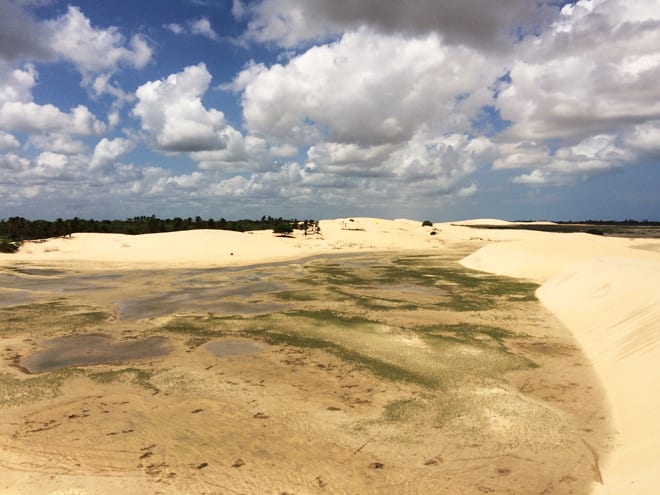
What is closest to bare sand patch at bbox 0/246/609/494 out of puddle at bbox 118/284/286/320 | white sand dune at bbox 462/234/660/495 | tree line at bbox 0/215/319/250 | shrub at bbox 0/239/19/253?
white sand dune at bbox 462/234/660/495

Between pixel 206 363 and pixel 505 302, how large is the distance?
50.8 feet

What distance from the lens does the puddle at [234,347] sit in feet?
42.8

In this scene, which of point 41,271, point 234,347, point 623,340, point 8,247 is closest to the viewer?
point 623,340

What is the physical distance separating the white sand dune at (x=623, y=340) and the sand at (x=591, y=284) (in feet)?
0.08

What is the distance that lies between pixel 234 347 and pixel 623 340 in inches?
488

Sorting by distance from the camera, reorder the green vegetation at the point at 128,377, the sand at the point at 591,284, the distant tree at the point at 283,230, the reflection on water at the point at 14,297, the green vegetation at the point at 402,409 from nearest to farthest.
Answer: the sand at the point at 591,284, the green vegetation at the point at 402,409, the green vegetation at the point at 128,377, the reflection on water at the point at 14,297, the distant tree at the point at 283,230

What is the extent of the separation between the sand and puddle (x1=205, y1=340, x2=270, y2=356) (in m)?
9.55

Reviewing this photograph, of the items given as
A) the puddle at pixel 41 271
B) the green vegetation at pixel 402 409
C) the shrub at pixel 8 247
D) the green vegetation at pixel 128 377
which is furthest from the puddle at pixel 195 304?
the shrub at pixel 8 247

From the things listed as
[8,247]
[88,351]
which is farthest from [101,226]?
[88,351]

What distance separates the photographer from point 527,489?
21.3 feet

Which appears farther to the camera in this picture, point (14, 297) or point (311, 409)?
point (14, 297)

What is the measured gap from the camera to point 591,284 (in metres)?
20.0

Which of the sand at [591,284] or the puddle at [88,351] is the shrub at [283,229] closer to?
the sand at [591,284]

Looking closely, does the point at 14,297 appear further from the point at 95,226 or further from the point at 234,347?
the point at 95,226
